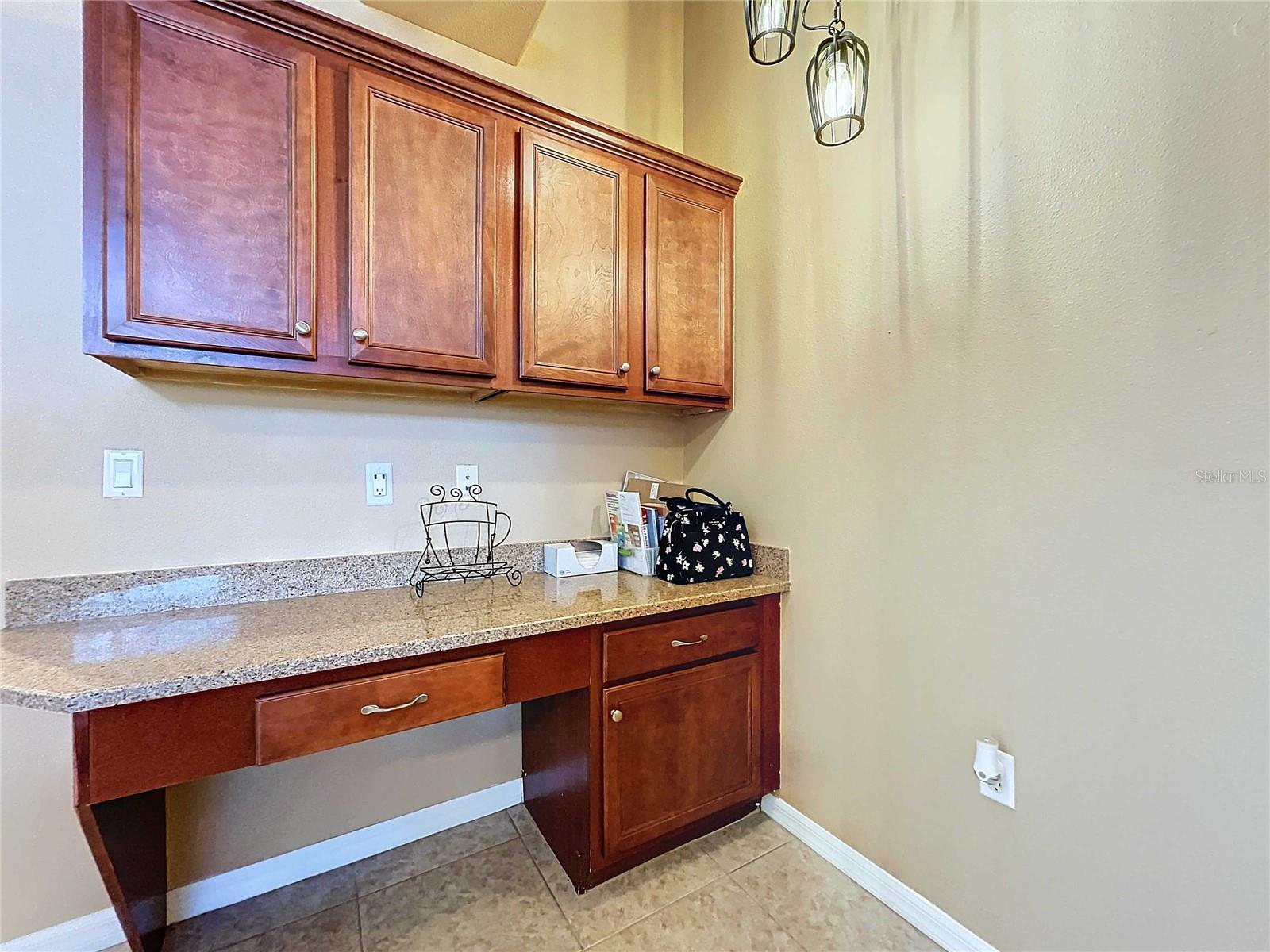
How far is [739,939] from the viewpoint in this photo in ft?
4.39

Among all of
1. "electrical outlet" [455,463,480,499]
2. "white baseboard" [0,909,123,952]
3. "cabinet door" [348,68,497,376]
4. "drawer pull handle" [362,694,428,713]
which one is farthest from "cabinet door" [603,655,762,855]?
"white baseboard" [0,909,123,952]

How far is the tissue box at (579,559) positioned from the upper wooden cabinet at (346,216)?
54cm

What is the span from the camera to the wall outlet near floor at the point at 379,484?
5.39 ft

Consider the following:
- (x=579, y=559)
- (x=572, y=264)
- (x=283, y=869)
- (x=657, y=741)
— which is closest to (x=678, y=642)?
(x=657, y=741)

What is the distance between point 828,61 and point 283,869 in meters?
2.52

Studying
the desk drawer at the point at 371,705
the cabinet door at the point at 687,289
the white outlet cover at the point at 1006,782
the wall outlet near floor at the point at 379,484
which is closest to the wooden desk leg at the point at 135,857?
the desk drawer at the point at 371,705

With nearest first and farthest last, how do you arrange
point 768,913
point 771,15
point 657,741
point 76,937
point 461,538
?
point 771,15, point 76,937, point 768,913, point 657,741, point 461,538

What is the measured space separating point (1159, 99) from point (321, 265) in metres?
1.78

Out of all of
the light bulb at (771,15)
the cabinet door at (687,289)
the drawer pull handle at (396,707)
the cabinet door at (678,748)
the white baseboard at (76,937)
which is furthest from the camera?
the cabinet door at (687,289)

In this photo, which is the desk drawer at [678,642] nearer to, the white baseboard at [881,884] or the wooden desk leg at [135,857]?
the white baseboard at [881,884]

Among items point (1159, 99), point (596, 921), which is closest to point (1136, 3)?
point (1159, 99)

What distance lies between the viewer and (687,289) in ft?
6.05

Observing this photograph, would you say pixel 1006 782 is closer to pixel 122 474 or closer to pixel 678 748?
pixel 678 748

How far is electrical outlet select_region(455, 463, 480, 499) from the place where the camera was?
1784 millimetres
